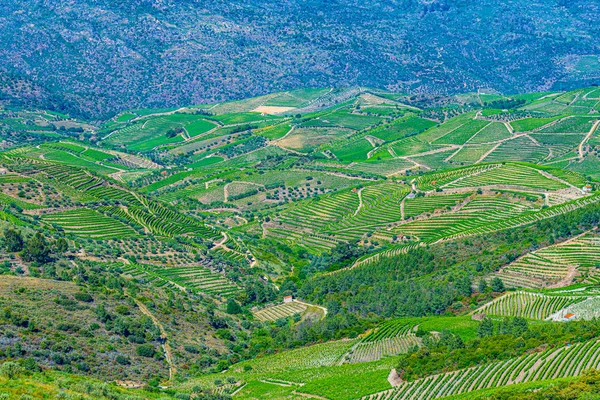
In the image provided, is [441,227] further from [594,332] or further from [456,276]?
[594,332]

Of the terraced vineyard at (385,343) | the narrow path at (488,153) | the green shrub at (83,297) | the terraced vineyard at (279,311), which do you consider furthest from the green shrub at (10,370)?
the narrow path at (488,153)

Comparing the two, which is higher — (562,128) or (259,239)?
(562,128)

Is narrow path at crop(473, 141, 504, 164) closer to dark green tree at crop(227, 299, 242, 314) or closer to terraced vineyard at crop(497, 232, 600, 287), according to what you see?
terraced vineyard at crop(497, 232, 600, 287)

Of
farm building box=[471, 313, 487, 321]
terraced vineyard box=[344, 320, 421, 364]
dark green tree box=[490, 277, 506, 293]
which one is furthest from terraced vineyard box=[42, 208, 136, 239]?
farm building box=[471, 313, 487, 321]

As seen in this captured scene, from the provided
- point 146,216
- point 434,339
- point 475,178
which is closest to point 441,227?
point 475,178

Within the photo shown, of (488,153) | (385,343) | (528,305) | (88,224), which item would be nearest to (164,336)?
(385,343)

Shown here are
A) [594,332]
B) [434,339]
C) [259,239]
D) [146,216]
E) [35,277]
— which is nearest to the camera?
[594,332]

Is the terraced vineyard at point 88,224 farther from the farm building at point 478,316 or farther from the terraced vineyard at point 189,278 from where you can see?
the farm building at point 478,316
